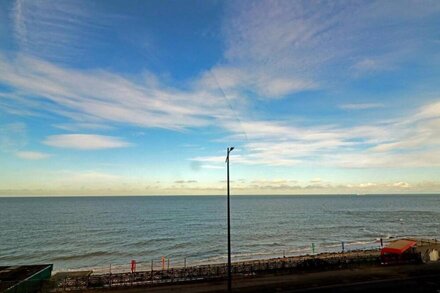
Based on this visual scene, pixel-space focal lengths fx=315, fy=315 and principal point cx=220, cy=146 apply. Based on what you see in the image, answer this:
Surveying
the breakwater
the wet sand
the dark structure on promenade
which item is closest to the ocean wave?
the breakwater

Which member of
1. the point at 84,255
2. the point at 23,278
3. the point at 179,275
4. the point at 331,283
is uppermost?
the point at 23,278

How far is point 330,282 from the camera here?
26812 mm

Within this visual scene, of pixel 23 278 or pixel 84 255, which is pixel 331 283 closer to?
pixel 23 278

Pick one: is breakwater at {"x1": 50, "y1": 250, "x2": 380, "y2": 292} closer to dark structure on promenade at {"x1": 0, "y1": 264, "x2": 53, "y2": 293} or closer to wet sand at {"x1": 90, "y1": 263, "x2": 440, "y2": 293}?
dark structure on promenade at {"x1": 0, "y1": 264, "x2": 53, "y2": 293}

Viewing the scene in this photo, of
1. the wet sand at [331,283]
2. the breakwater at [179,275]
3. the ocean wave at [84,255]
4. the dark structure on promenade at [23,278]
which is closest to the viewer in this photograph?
the dark structure on promenade at [23,278]

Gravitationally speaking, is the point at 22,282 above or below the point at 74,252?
above

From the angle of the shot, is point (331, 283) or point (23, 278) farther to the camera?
point (331, 283)

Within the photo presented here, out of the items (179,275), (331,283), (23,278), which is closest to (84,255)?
(23,278)

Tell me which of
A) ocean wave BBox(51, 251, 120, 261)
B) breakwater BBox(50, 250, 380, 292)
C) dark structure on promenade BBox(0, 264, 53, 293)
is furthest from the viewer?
ocean wave BBox(51, 251, 120, 261)

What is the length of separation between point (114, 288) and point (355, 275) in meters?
21.6

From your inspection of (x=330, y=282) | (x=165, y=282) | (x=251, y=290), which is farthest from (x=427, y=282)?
(x=165, y=282)

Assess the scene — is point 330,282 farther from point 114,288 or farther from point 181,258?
point 181,258

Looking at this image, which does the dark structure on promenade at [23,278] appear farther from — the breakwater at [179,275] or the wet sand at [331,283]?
the wet sand at [331,283]

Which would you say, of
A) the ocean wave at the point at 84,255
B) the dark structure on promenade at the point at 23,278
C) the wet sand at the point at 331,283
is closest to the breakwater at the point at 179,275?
the dark structure on promenade at the point at 23,278
